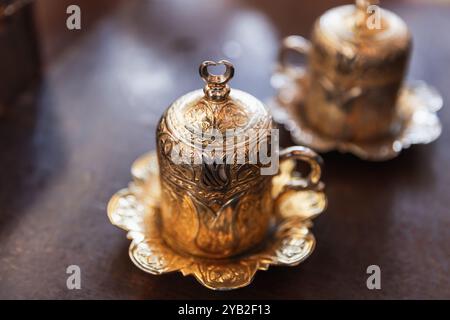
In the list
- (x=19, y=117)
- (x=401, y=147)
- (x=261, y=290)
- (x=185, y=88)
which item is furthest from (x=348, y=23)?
(x=19, y=117)

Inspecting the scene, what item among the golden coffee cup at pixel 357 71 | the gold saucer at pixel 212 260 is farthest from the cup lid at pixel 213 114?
the golden coffee cup at pixel 357 71

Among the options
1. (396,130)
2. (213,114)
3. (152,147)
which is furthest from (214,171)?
(396,130)

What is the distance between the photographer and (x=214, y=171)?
0.81 m

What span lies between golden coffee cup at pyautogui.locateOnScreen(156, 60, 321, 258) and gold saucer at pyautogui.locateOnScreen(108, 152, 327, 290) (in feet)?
0.08

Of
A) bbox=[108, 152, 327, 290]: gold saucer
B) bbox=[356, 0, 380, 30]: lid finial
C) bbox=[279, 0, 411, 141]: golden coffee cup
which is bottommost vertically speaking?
bbox=[108, 152, 327, 290]: gold saucer

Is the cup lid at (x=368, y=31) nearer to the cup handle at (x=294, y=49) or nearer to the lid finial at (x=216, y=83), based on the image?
the cup handle at (x=294, y=49)

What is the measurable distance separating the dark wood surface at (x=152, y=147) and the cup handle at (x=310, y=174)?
0.08 meters

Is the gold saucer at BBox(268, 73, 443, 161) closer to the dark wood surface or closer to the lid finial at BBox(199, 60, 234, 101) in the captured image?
the dark wood surface

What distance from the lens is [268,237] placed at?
93cm

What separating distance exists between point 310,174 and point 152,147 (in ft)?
1.07

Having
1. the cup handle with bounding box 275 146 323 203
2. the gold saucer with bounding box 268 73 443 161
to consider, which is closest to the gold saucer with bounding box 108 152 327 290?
the cup handle with bounding box 275 146 323 203

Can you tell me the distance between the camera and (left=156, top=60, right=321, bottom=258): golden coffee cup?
81 cm
